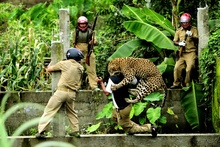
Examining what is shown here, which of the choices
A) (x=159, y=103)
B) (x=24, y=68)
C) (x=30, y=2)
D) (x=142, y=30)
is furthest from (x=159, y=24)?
(x=30, y=2)

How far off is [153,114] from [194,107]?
0.75 metres

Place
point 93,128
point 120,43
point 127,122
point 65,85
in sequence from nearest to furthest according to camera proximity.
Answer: point 65,85, point 127,122, point 93,128, point 120,43

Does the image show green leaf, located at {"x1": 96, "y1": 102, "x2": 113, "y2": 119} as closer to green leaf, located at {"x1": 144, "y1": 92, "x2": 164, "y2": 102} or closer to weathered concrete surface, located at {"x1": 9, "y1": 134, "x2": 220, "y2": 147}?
green leaf, located at {"x1": 144, "y1": 92, "x2": 164, "y2": 102}

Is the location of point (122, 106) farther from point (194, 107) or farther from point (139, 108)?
point (194, 107)

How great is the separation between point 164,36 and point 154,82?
1.90 m

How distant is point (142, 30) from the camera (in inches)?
438

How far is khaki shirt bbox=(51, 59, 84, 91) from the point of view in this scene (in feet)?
26.7

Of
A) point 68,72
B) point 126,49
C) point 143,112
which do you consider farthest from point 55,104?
point 126,49

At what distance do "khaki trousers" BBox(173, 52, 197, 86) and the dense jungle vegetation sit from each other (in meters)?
0.27

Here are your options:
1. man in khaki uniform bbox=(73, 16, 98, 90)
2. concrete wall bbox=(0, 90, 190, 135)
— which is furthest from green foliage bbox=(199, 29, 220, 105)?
man in khaki uniform bbox=(73, 16, 98, 90)

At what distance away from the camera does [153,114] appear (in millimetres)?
9938

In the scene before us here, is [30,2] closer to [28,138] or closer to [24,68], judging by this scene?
[24,68]

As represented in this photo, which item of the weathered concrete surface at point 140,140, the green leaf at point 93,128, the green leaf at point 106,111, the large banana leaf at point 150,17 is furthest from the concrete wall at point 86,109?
the weathered concrete surface at point 140,140

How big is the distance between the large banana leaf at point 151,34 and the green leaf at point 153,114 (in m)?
1.46
